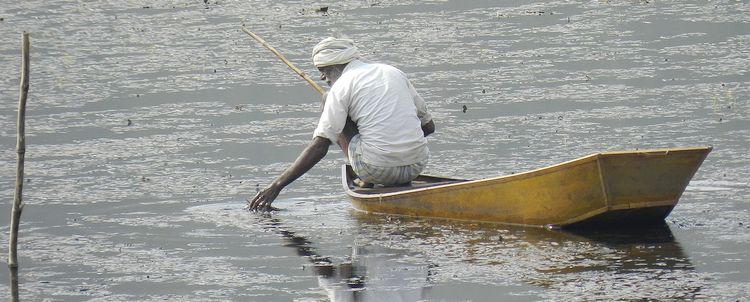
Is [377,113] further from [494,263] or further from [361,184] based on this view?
[494,263]

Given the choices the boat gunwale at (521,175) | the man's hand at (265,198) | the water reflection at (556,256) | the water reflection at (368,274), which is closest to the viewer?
the water reflection at (556,256)

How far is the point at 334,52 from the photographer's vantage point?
1194 cm

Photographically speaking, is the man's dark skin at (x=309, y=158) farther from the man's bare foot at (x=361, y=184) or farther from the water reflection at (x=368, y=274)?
the water reflection at (x=368, y=274)

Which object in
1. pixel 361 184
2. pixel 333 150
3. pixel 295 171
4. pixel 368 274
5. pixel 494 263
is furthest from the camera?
pixel 333 150

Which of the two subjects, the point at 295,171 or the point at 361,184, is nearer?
the point at 295,171

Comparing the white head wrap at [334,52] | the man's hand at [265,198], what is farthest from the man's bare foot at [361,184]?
the white head wrap at [334,52]

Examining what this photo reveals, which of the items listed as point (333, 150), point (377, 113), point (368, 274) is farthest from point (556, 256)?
point (333, 150)

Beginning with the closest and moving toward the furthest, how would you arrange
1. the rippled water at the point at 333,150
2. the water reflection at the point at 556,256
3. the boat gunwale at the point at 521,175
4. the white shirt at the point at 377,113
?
the water reflection at the point at 556,256 → the rippled water at the point at 333,150 → the boat gunwale at the point at 521,175 → the white shirt at the point at 377,113

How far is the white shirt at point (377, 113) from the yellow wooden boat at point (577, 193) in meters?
0.33

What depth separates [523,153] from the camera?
1429 cm

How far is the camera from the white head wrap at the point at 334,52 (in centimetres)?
1192

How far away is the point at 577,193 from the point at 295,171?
86.3 inches

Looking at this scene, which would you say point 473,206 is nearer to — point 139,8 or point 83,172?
point 83,172

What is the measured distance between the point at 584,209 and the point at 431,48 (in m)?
9.54
